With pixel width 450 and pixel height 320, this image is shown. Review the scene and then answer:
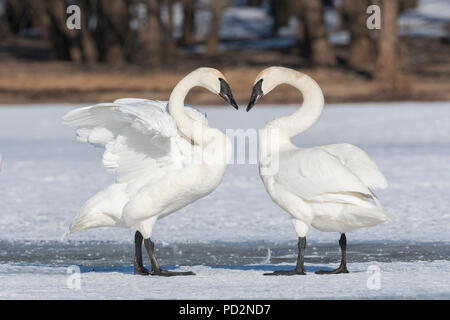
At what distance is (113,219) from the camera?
23.6 feet

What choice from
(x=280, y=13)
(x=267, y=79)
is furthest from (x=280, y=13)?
(x=267, y=79)

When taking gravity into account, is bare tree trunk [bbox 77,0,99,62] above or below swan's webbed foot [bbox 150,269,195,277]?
above

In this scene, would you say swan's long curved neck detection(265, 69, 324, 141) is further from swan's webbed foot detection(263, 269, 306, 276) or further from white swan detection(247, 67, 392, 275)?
swan's webbed foot detection(263, 269, 306, 276)

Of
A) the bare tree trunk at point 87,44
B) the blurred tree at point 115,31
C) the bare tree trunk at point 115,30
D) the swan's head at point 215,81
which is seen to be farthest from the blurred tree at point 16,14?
the swan's head at point 215,81

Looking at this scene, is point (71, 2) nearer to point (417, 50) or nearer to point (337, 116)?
point (417, 50)

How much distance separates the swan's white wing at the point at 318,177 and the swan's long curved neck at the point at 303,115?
32 centimetres

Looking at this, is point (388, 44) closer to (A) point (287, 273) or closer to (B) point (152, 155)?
(B) point (152, 155)

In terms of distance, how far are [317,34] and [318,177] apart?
22.8 m

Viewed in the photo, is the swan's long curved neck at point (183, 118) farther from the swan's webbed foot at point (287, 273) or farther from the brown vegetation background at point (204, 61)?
the brown vegetation background at point (204, 61)

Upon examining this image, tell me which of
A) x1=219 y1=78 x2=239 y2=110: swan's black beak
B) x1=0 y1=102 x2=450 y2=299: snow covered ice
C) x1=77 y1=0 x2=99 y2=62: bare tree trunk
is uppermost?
x1=219 y1=78 x2=239 y2=110: swan's black beak

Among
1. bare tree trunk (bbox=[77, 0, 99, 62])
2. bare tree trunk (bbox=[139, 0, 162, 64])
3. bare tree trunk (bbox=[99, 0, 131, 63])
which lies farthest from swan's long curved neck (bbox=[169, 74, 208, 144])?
bare tree trunk (bbox=[77, 0, 99, 62])

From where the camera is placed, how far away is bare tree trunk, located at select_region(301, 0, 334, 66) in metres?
28.5

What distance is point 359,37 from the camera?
29.3 meters

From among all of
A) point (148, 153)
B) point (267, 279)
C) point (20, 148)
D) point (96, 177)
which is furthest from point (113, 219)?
point (20, 148)
